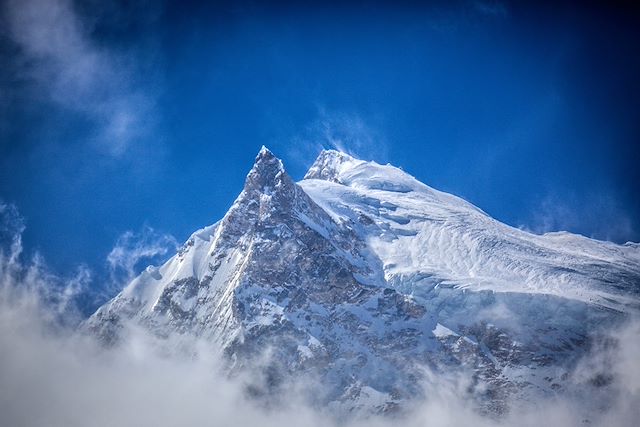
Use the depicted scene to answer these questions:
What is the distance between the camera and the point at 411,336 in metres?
177

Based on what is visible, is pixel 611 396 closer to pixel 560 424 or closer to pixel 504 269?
pixel 560 424

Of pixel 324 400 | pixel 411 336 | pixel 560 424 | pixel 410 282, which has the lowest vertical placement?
pixel 560 424

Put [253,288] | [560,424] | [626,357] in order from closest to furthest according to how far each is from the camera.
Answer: [560,424] < [626,357] < [253,288]

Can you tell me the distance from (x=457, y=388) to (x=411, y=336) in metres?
19.4

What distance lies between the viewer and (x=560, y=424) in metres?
148

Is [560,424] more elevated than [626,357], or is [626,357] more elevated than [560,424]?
[626,357]

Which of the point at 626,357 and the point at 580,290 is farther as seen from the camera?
the point at 580,290

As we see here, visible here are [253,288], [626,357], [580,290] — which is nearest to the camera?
[626,357]

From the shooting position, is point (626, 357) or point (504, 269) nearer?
point (626, 357)

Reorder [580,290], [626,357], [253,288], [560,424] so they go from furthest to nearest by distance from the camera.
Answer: [253,288]
[580,290]
[626,357]
[560,424]

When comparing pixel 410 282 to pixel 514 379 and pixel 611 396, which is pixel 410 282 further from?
pixel 611 396

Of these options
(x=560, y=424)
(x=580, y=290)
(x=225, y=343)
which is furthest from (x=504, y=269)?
(x=225, y=343)

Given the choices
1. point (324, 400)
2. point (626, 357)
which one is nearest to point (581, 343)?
point (626, 357)

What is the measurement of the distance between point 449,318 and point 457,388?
21918 millimetres
